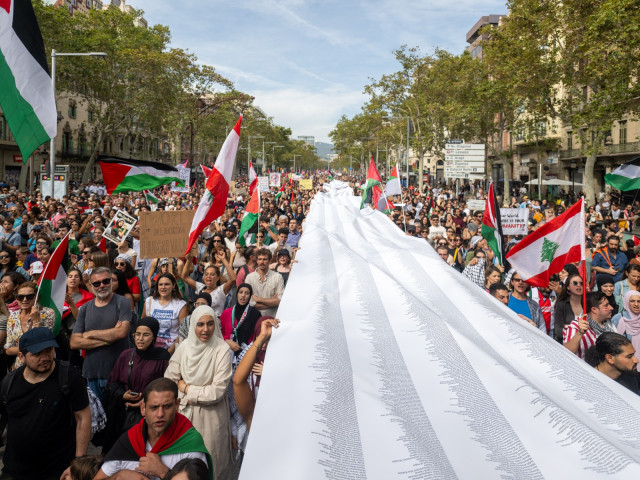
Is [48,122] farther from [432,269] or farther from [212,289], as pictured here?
[212,289]

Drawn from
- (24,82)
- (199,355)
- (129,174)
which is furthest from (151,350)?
(129,174)

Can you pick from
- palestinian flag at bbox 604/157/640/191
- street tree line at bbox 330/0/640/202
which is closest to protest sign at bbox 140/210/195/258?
palestinian flag at bbox 604/157/640/191

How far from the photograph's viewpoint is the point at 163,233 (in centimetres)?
657

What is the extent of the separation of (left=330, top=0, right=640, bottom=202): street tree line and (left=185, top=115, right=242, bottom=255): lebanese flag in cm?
1491

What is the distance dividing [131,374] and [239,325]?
3.32 feet

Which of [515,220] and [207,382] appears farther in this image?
[515,220]

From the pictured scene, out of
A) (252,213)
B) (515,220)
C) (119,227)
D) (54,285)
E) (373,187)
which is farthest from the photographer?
(373,187)

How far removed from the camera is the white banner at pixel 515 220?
10.3m

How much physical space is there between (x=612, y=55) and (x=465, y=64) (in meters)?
19.3

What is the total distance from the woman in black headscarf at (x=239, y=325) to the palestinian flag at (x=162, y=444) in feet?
5.14

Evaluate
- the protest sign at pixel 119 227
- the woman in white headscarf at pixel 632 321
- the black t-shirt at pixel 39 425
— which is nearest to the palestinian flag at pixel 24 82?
the black t-shirt at pixel 39 425

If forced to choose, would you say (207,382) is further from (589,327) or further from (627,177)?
(627,177)

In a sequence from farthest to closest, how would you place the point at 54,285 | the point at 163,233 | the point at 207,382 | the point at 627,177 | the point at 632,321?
the point at 627,177, the point at 163,233, the point at 632,321, the point at 54,285, the point at 207,382

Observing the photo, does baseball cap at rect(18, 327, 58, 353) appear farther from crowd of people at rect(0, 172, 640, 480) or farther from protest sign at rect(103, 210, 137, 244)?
protest sign at rect(103, 210, 137, 244)
